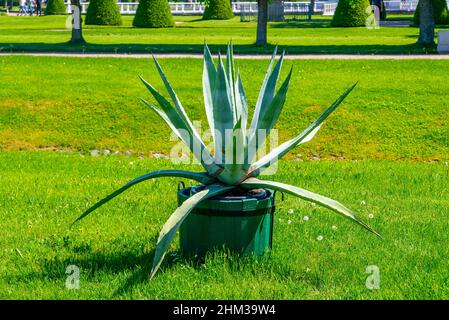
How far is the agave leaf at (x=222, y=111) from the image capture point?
555 centimetres

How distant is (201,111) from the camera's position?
1408 centimetres

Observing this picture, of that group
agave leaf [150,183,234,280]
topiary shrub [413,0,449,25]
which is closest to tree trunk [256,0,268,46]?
topiary shrub [413,0,449,25]

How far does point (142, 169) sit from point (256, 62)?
31.0 feet

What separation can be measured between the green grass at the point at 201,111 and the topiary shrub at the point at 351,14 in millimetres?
20211

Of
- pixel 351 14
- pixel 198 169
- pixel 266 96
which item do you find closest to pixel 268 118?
pixel 266 96

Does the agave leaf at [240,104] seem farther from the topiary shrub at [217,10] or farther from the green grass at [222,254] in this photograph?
the topiary shrub at [217,10]

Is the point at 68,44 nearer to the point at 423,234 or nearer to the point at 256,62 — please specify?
the point at 256,62

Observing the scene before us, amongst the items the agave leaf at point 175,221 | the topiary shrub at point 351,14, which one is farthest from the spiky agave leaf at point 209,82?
the topiary shrub at point 351,14

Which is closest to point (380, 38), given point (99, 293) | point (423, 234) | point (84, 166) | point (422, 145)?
point (422, 145)

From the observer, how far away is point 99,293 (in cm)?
512

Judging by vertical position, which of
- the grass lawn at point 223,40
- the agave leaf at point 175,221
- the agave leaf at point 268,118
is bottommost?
the grass lawn at point 223,40

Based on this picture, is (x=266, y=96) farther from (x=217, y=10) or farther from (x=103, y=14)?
(x=217, y=10)

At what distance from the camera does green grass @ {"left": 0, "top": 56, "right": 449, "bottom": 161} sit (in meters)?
12.8

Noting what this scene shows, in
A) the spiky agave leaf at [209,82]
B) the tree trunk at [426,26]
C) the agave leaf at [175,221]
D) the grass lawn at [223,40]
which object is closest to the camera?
the agave leaf at [175,221]
